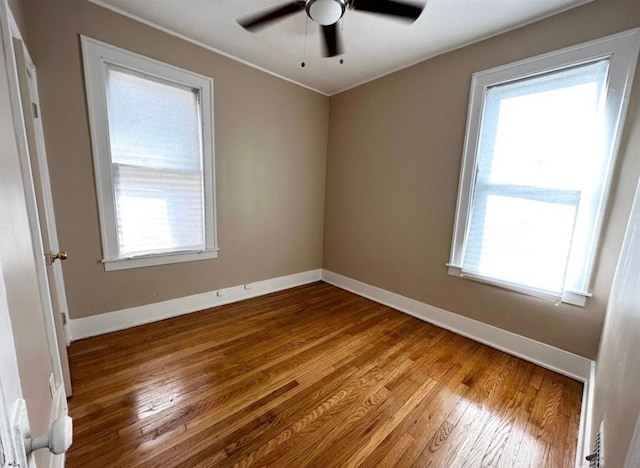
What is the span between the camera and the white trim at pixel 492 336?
6.46 feet

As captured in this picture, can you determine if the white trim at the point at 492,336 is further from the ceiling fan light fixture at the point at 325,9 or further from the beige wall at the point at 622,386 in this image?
the ceiling fan light fixture at the point at 325,9

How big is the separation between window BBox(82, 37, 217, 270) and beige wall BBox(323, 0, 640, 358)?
175 cm

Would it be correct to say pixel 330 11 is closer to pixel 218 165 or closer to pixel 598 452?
pixel 218 165

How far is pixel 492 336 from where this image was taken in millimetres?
2342

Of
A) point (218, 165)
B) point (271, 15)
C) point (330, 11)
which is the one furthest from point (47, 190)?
point (330, 11)

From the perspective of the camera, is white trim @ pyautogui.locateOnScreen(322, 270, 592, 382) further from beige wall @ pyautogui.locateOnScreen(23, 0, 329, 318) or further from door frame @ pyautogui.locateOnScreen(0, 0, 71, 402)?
door frame @ pyautogui.locateOnScreen(0, 0, 71, 402)

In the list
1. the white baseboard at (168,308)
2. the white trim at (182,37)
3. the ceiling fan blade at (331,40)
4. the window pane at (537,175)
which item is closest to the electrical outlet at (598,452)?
the window pane at (537,175)

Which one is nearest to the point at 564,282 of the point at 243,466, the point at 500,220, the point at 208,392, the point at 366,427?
the point at 500,220

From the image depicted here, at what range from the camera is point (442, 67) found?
251 cm

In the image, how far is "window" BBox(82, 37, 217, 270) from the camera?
7.01 ft

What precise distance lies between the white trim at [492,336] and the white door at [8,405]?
2.85m

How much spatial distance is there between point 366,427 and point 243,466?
2.23 ft

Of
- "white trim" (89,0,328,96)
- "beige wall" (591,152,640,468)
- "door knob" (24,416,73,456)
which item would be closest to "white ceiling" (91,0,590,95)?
"white trim" (89,0,328,96)

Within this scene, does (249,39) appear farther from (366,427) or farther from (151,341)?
(366,427)
